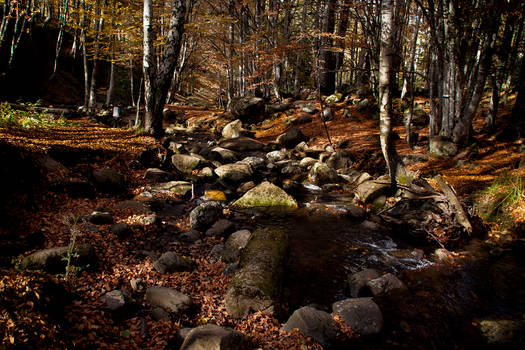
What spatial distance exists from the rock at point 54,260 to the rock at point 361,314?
3.45 m

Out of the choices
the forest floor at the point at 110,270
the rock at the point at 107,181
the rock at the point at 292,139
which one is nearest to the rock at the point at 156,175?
the forest floor at the point at 110,270

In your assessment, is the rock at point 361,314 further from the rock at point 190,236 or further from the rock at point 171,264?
the rock at point 190,236

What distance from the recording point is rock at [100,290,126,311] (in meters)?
3.20

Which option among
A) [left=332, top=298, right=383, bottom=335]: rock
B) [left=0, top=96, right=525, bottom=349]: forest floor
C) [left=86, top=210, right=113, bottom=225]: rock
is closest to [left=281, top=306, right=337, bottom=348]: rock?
[left=0, top=96, right=525, bottom=349]: forest floor

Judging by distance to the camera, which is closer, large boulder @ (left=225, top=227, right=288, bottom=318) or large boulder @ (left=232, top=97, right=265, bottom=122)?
large boulder @ (left=225, top=227, right=288, bottom=318)

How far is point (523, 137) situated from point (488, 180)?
10.6ft

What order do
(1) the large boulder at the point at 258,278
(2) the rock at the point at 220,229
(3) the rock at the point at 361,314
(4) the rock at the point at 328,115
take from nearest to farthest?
(3) the rock at the point at 361,314
(1) the large boulder at the point at 258,278
(2) the rock at the point at 220,229
(4) the rock at the point at 328,115

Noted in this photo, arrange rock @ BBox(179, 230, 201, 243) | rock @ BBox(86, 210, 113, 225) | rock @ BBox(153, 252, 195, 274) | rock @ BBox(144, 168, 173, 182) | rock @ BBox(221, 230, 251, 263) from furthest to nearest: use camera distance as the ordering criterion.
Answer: rock @ BBox(144, 168, 173, 182) → rock @ BBox(179, 230, 201, 243) → rock @ BBox(86, 210, 113, 225) → rock @ BBox(221, 230, 251, 263) → rock @ BBox(153, 252, 195, 274)

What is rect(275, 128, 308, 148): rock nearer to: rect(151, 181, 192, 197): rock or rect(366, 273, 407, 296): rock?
rect(151, 181, 192, 197): rock

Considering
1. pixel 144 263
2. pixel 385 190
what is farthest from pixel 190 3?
pixel 144 263

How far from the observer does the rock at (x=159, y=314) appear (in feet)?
10.9

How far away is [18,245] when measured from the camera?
3883 millimetres

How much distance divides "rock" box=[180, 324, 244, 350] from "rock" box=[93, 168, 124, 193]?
17.3 feet

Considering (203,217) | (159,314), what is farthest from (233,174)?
(159,314)
